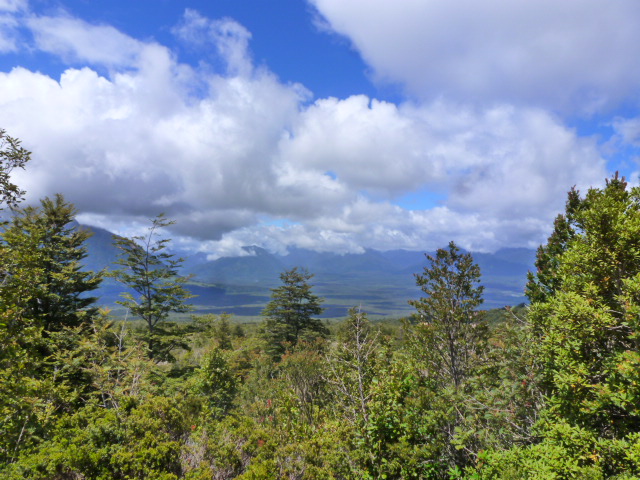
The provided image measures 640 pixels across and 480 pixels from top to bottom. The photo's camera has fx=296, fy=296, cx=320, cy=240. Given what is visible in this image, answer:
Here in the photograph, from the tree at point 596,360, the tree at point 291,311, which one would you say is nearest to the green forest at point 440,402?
the tree at point 596,360

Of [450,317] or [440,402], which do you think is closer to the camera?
[440,402]

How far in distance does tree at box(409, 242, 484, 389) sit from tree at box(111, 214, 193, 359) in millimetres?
15800

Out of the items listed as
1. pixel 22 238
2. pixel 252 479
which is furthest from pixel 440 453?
pixel 22 238

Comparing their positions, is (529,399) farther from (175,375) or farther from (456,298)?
(175,375)

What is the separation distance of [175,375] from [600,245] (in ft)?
67.7

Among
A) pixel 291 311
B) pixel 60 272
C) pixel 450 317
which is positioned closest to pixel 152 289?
pixel 60 272

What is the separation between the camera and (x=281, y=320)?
28.7 metres

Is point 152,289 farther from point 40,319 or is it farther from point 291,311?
point 291,311

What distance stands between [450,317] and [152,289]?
18334 mm

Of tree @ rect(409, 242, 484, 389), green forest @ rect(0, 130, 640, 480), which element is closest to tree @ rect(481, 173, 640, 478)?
green forest @ rect(0, 130, 640, 480)

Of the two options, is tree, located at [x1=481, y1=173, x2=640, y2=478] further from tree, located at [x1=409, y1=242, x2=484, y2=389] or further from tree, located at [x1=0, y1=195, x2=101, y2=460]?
tree, located at [x1=0, y1=195, x2=101, y2=460]

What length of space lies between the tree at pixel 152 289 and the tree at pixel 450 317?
51.8 ft

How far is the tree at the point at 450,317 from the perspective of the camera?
Answer: 264 inches

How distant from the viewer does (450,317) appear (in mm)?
6750
